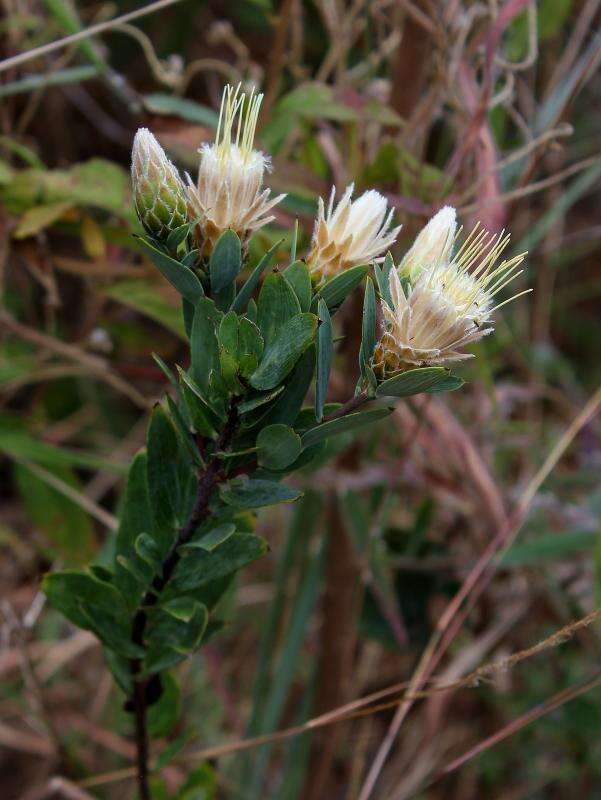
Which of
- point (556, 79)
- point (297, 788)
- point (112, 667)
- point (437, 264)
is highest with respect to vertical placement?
point (556, 79)

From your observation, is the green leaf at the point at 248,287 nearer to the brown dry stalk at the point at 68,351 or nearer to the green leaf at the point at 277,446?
the green leaf at the point at 277,446

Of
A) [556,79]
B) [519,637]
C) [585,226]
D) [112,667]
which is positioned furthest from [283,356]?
[585,226]

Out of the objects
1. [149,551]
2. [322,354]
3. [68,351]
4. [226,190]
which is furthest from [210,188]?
[68,351]

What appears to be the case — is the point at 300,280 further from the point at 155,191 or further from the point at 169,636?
the point at 169,636

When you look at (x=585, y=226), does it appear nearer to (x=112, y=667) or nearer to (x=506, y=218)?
(x=506, y=218)

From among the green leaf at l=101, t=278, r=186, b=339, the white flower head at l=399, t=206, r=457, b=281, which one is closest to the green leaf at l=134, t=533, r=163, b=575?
the white flower head at l=399, t=206, r=457, b=281

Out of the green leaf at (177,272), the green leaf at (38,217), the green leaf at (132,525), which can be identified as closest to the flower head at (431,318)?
the green leaf at (177,272)

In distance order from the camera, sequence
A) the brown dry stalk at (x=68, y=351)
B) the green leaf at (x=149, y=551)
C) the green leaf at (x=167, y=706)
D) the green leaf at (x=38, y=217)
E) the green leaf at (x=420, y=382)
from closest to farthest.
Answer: the green leaf at (x=420, y=382) < the green leaf at (x=149, y=551) < the green leaf at (x=167, y=706) < the green leaf at (x=38, y=217) < the brown dry stalk at (x=68, y=351)
